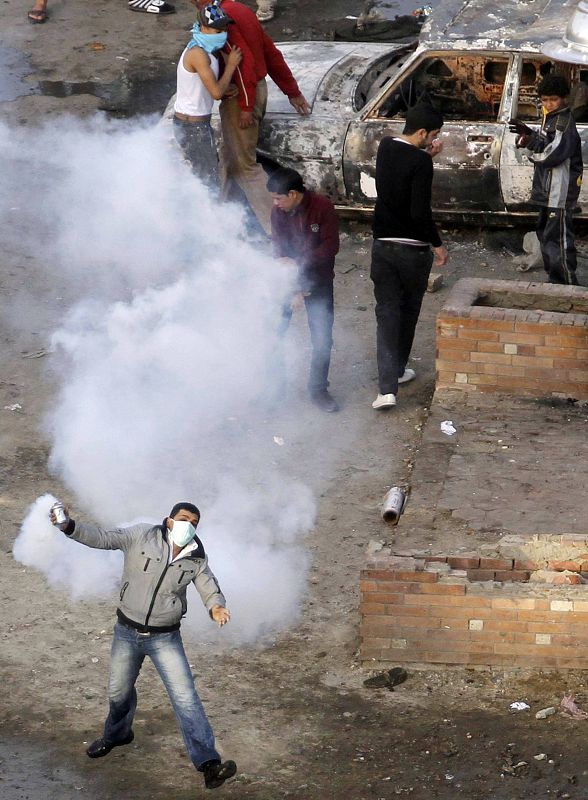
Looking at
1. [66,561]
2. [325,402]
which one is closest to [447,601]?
[66,561]

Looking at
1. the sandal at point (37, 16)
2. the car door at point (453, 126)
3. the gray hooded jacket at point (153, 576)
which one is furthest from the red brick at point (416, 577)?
the sandal at point (37, 16)

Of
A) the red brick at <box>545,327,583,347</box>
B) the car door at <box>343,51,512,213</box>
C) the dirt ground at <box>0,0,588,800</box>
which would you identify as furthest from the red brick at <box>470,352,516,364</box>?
the car door at <box>343,51,512,213</box>

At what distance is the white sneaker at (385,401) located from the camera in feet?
29.6

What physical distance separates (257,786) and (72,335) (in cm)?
472

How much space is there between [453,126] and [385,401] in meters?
2.77

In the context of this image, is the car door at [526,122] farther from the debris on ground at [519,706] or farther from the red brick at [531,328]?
the debris on ground at [519,706]

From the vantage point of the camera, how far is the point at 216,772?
5898 mm

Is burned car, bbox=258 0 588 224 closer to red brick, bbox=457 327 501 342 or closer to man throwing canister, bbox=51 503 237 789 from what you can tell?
red brick, bbox=457 327 501 342

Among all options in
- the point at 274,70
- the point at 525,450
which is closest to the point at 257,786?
the point at 525,450

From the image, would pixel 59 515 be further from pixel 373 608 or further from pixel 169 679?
pixel 373 608

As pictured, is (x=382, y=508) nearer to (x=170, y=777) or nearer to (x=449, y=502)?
(x=449, y=502)

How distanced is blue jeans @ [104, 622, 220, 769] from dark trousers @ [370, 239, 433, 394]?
3.40 metres

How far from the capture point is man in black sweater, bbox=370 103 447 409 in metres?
8.45

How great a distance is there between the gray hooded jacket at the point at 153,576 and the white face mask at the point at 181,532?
6 centimetres
